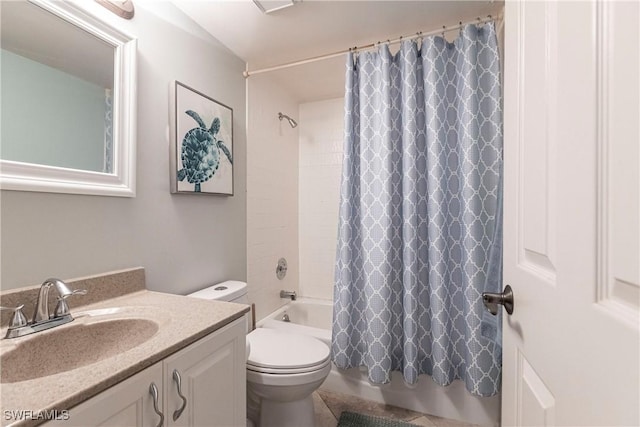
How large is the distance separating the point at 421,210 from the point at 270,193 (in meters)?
1.15

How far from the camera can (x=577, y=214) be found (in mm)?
406

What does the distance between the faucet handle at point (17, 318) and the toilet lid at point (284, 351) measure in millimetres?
793

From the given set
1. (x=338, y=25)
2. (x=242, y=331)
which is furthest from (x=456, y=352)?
(x=338, y=25)

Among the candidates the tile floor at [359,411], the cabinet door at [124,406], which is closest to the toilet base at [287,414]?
the tile floor at [359,411]

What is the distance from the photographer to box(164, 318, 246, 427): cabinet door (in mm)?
713

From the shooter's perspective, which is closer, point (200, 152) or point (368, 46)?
point (200, 152)

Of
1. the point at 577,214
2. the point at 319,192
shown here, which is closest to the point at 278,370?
the point at 577,214

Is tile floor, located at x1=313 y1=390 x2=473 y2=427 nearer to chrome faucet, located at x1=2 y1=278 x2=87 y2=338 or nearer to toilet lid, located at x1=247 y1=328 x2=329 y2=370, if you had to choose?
toilet lid, located at x1=247 y1=328 x2=329 y2=370

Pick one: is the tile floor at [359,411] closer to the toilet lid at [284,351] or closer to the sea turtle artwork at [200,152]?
the toilet lid at [284,351]

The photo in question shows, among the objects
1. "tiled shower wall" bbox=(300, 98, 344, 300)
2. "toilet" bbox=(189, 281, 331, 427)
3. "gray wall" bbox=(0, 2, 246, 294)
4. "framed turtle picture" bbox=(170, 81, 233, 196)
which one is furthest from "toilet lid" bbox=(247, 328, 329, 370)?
"tiled shower wall" bbox=(300, 98, 344, 300)

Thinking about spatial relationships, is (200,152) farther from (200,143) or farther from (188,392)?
(188,392)

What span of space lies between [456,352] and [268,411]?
1.01m

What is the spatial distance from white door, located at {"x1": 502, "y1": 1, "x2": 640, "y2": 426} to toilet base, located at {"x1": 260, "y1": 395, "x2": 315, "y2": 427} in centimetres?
102

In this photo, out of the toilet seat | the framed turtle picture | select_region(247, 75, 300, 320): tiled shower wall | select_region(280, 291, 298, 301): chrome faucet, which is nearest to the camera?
the toilet seat
